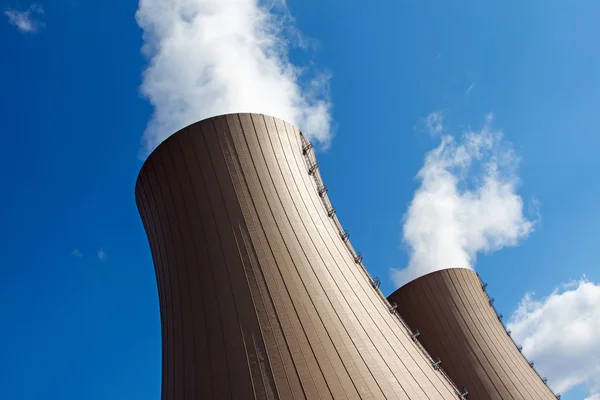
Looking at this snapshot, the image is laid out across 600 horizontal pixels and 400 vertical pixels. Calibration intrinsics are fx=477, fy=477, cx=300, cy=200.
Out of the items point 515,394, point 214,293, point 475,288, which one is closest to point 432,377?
point 214,293

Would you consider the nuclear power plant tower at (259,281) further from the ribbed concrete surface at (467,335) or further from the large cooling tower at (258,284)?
the ribbed concrete surface at (467,335)

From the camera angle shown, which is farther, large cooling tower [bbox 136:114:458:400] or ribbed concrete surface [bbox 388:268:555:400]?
ribbed concrete surface [bbox 388:268:555:400]

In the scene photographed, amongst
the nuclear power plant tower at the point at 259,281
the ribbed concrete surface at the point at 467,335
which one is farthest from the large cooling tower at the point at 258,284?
the ribbed concrete surface at the point at 467,335

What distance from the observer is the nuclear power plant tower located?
5.66 metres

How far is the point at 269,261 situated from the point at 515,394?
8756 millimetres

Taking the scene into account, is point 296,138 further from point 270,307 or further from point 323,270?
point 270,307

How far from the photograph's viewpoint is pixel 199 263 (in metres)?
6.68

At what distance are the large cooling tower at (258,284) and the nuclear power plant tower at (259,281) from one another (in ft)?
0.05

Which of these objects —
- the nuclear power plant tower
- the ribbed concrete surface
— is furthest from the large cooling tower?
the ribbed concrete surface

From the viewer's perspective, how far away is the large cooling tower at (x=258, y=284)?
18.6 ft

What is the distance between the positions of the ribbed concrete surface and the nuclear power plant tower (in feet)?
19.6

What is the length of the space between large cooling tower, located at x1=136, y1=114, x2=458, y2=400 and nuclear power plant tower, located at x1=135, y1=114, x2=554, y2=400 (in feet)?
0.05

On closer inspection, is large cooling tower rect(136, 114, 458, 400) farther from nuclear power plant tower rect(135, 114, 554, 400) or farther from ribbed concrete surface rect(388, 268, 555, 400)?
ribbed concrete surface rect(388, 268, 555, 400)

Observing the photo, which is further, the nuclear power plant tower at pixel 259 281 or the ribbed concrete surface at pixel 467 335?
the ribbed concrete surface at pixel 467 335
